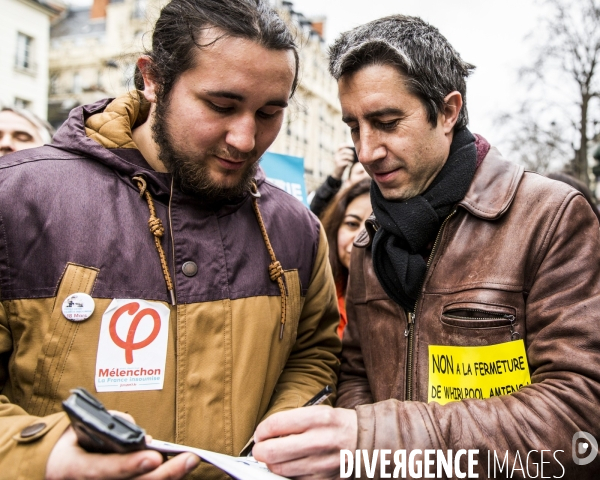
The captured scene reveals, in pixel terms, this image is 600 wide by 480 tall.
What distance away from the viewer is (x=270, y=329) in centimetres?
191

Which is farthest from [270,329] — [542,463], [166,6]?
[166,6]

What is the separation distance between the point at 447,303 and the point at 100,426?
117 centimetres

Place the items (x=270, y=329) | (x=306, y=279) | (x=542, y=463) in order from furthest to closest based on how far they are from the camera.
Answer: (x=306, y=279) < (x=270, y=329) < (x=542, y=463)

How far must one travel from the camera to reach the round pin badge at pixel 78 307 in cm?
160

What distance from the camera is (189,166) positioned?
187cm

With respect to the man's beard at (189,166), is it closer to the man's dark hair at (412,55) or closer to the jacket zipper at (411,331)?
the man's dark hair at (412,55)

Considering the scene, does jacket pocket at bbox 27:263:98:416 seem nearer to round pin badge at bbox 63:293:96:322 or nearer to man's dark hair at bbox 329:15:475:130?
round pin badge at bbox 63:293:96:322

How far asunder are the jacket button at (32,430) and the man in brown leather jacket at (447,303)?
1.73ft

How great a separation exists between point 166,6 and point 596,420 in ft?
6.27

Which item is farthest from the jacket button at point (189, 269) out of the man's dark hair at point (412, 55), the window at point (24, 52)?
the window at point (24, 52)

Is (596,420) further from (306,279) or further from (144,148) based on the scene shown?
(144,148)

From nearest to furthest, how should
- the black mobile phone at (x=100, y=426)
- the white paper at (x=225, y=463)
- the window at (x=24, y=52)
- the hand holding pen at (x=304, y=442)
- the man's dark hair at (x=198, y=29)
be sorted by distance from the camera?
the black mobile phone at (x=100, y=426) < the white paper at (x=225, y=463) < the hand holding pen at (x=304, y=442) < the man's dark hair at (x=198, y=29) < the window at (x=24, y=52)

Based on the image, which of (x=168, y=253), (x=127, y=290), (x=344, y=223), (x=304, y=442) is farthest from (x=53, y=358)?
(x=344, y=223)

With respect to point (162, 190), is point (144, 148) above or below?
above
